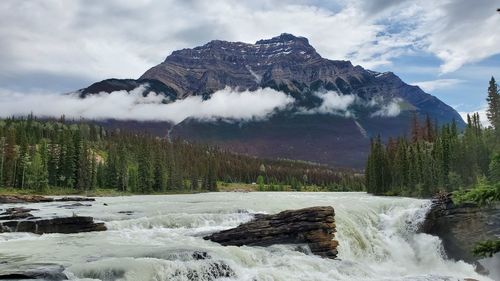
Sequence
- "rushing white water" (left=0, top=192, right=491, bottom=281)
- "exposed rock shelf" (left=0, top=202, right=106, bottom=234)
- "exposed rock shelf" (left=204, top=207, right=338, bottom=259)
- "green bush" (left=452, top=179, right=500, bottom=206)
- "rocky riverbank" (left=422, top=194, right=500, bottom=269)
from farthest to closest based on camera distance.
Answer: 1. "rocky riverbank" (left=422, top=194, right=500, bottom=269)
2. "exposed rock shelf" (left=0, top=202, right=106, bottom=234)
3. "exposed rock shelf" (left=204, top=207, right=338, bottom=259)
4. "rushing white water" (left=0, top=192, right=491, bottom=281)
5. "green bush" (left=452, top=179, right=500, bottom=206)

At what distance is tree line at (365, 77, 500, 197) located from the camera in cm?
12350

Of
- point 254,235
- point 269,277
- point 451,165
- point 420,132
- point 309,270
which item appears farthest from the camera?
point 420,132

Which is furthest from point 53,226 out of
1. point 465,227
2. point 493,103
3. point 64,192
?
point 493,103

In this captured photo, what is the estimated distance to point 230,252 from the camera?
35344 mm

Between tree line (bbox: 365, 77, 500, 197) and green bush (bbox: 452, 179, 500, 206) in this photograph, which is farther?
tree line (bbox: 365, 77, 500, 197)

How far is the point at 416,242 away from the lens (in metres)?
50.8

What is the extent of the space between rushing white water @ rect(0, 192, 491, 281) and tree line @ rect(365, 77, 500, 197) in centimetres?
6939

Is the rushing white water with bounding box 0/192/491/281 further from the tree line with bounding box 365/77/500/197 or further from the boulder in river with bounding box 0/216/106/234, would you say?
the tree line with bounding box 365/77/500/197

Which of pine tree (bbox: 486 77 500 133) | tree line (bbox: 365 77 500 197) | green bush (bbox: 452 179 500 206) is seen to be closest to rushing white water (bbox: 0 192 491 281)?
green bush (bbox: 452 179 500 206)

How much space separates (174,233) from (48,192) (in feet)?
358

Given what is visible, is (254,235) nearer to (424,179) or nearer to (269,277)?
(269,277)

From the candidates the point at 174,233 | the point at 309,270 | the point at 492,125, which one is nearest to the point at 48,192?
the point at 174,233

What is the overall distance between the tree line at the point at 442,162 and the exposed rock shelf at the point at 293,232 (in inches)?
3268

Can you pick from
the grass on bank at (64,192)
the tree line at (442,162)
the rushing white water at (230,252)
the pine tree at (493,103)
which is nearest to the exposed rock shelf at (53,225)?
the rushing white water at (230,252)
